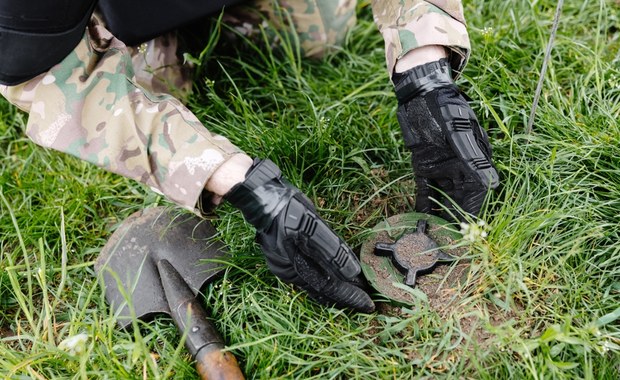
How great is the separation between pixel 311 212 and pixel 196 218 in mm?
675

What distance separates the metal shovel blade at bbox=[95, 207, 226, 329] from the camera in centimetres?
238

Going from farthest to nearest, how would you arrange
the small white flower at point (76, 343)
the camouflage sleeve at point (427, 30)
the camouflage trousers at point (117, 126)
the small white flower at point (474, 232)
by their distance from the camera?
the camouflage sleeve at point (427, 30), the camouflage trousers at point (117, 126), the small white flower at point (474, 232), the small white flower at point (76, 343)

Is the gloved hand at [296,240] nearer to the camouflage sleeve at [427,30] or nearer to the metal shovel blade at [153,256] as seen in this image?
the metal shovel blade at [153,256]

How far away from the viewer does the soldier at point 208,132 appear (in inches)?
81.4

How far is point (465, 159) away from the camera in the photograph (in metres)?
2.22

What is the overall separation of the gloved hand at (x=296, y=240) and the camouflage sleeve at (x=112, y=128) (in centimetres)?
17

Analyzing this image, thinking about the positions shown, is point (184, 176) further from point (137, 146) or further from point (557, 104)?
point (557, 104)

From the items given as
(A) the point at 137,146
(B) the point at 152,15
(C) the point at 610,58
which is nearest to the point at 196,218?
(A) the point at 137,146

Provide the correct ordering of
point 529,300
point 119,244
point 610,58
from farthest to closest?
point 610,58, point 119,244, point 529,300

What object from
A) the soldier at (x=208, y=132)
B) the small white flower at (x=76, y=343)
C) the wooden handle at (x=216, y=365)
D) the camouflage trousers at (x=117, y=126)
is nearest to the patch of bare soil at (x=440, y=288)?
the soldier at (x=208, y=132)

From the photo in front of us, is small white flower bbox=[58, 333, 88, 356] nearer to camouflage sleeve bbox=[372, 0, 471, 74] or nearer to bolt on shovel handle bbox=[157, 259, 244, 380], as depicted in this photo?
bolt on shovel handle bbox=[157, 259, 244, 380]

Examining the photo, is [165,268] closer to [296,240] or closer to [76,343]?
[76,343]

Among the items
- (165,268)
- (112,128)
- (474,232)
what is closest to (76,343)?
(165,268)

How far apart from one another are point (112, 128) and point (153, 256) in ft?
1.87
